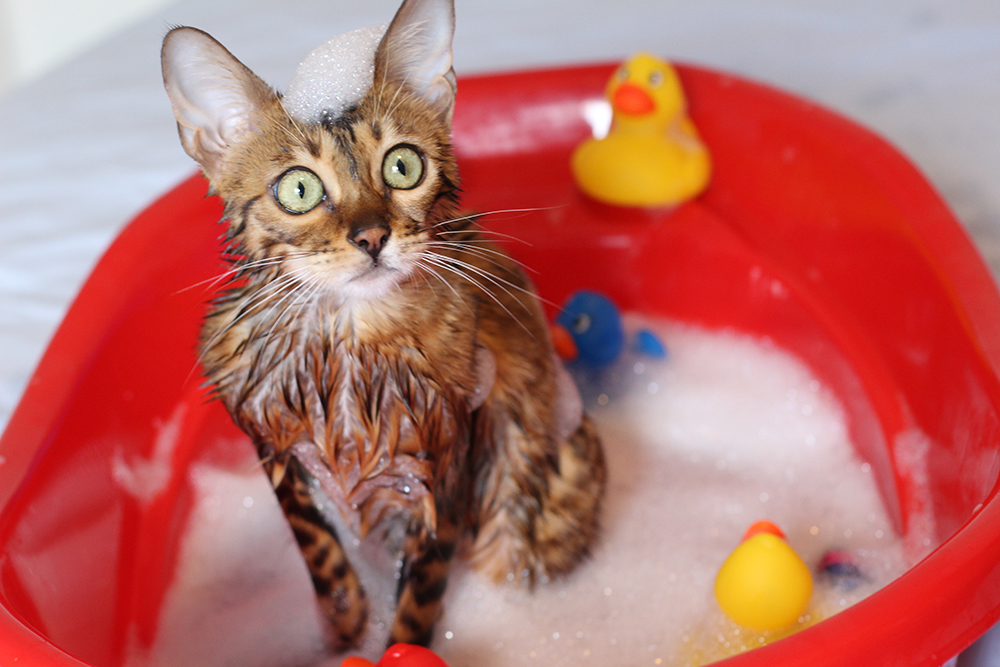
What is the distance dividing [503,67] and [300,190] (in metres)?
1.35

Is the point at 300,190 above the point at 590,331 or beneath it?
above

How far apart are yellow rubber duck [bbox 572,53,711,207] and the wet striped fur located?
53 cm

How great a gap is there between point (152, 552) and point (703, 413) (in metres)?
0.92

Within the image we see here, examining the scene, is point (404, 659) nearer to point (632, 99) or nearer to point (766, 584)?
point (766, 584)

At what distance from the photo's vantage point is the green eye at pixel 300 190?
85 centimetres

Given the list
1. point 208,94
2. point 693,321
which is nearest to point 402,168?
A: point 208,94

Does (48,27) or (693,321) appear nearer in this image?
(693,321)

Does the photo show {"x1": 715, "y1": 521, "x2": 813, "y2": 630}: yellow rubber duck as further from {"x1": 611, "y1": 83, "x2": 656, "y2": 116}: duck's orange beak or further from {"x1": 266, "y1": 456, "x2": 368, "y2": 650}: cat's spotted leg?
{"x1": 611, "y1": 83, "x2": 656, "y2": 116}: duck's orange beak

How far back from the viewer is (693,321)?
1750mm

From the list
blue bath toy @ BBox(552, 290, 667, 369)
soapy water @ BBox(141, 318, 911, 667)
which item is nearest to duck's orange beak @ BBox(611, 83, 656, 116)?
blue bath toy @ BBox(552, 290, 667, 369)

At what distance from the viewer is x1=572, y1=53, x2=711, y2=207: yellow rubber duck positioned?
1.59 m

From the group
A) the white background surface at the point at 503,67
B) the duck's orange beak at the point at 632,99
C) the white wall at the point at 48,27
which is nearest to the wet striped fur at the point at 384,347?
the duck's orange beak at the point at 632,99

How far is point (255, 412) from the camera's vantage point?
1.00 m

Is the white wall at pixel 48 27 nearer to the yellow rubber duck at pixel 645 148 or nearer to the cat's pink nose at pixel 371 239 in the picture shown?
the yellow rubber duck at pixel 645 148
